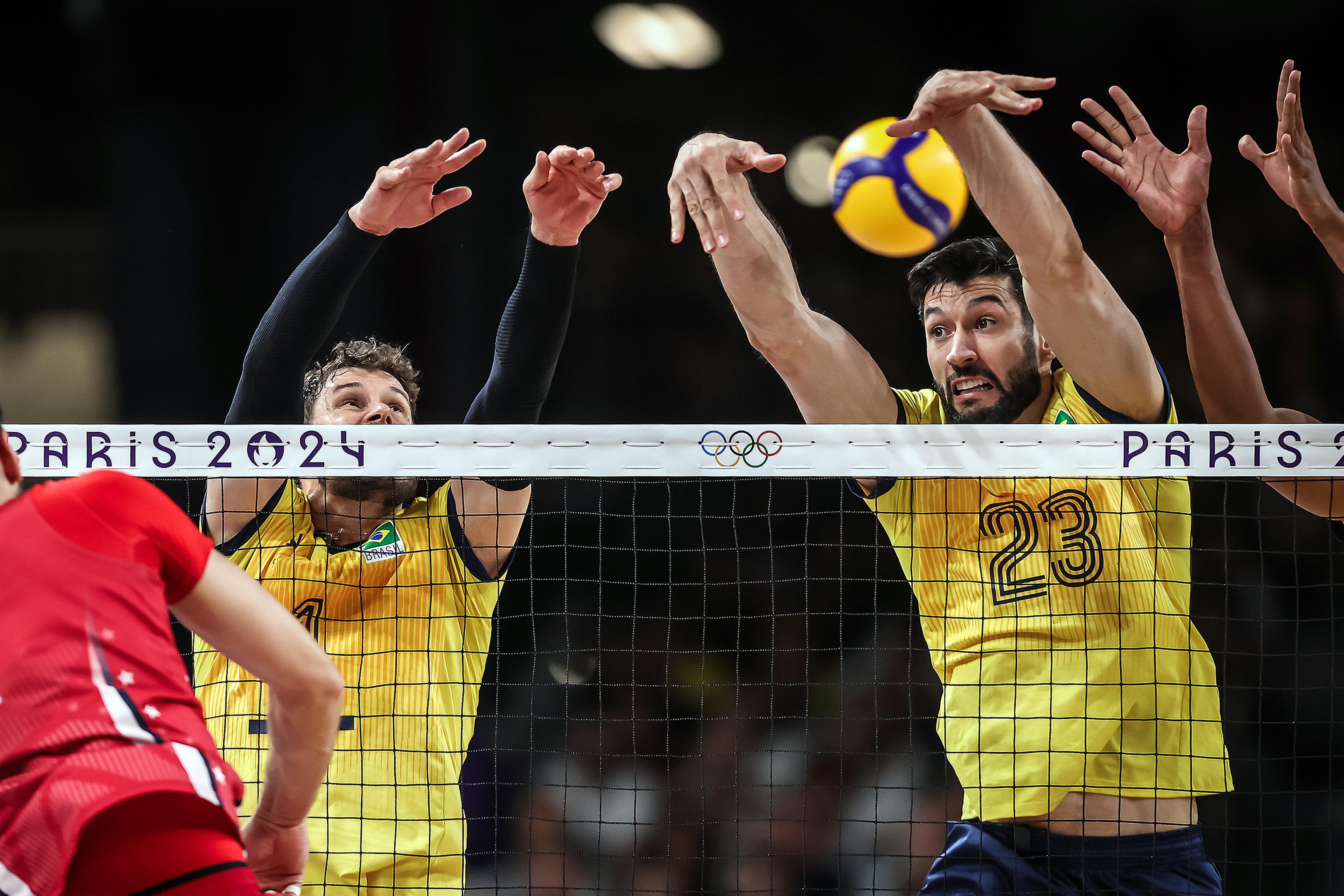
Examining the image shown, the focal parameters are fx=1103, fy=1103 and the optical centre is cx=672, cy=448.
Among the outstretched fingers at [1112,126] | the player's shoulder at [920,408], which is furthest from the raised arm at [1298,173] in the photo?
the player's shoulder at [920,408]

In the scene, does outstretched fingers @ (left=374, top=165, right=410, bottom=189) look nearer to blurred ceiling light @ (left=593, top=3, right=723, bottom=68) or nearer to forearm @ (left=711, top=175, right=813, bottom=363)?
forearm @ (left=711, top=175, right=813, bottom=363)

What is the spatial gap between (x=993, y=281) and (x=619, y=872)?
3345mm

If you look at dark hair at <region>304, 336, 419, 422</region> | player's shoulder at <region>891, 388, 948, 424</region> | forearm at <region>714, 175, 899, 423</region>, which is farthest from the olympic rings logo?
dark hair at <region>304, 336, 419, 422</region>

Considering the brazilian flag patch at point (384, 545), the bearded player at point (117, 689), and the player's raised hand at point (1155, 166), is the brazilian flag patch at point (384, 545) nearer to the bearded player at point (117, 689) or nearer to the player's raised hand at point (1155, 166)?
the bearded player at point (117, 689)

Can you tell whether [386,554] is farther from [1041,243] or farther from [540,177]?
[1041,243]

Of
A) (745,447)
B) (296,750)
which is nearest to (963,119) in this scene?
(745,447)

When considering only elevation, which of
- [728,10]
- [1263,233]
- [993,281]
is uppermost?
[728,10]

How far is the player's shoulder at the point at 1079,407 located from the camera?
310 cm

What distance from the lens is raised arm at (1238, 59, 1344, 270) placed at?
3.45 meters

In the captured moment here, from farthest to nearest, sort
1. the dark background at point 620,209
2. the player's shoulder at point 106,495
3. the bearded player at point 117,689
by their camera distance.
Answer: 1. the dark background at point 620,209
2. the player's shoulder at point 106,495
3. the bearded player at point 117,689

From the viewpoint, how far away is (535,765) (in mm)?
5512

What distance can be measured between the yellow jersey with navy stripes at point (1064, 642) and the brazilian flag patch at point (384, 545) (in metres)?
1.34

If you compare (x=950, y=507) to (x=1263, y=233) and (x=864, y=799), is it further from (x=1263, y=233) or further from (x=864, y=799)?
(x=1263, y=233)

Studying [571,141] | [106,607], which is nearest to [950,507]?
[106,607]
